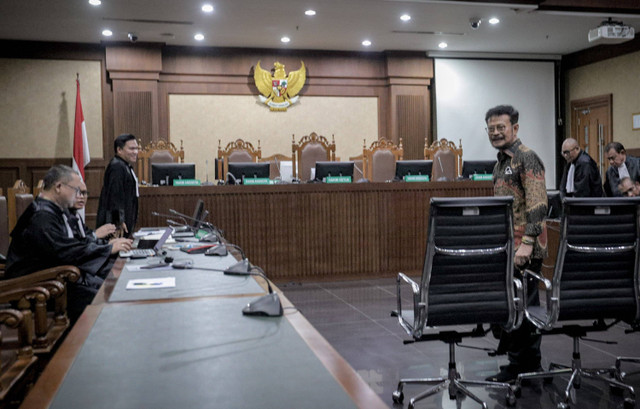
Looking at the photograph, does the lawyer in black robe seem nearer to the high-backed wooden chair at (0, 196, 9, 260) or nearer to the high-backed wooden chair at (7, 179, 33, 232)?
the high-backed wooden chair at (0, 196, 9, 260)

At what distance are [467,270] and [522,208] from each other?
58cm

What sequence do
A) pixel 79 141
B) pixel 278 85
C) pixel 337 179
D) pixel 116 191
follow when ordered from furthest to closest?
1. pixel 278 85
2. pixel 79 141
3. pixel 337 179
4. pixel 116 191

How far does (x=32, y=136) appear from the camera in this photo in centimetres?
809

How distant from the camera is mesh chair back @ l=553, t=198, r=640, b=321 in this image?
2.48 meters

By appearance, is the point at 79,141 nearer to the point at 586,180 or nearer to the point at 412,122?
the point at 412,122

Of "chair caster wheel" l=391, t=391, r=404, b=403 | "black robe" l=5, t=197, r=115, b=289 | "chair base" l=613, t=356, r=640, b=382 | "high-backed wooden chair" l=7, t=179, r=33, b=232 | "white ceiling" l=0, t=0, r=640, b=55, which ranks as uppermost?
"white ceiling" l=0, t=0, r=640, b=55

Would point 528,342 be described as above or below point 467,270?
below

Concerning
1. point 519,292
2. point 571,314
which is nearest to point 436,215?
point 519,292

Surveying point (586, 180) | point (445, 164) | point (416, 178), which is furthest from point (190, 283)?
point (445, 164)

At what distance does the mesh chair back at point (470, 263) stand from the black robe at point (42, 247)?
1549 millimetres

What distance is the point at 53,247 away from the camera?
271cm

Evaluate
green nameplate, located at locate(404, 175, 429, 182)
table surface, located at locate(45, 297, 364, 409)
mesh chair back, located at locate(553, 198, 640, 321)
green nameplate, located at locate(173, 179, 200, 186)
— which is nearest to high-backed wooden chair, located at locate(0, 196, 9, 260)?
table surface, located at locate(45, 297, 364, 409)

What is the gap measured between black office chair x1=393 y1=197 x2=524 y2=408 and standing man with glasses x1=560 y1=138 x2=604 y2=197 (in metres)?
3.29

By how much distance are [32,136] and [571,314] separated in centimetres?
773
